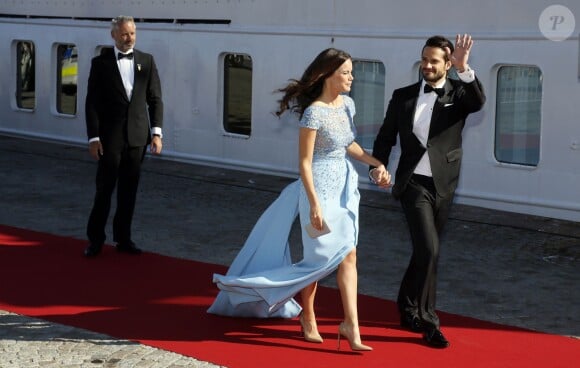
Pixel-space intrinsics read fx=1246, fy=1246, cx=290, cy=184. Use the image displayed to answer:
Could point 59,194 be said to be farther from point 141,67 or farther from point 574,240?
point 574,240

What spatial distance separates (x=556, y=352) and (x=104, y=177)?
4.27 metres

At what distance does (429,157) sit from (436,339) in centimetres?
112

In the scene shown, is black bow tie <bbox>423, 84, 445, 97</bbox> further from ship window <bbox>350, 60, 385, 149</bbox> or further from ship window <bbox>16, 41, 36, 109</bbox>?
ship window <bbox>16, 41, 36, 109</bbox>

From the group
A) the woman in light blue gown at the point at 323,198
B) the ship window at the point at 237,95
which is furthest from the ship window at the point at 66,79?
the woman in light blue gown at the point at 323,198

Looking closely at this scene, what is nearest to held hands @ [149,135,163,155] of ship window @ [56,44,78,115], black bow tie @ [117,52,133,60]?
black bow tie @ [117,52,133,60]

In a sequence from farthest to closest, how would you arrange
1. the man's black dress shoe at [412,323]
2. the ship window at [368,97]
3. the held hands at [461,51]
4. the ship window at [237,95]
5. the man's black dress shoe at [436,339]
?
1. the ship window at [237,95]
2. the ship window at [368,97]
3. the man's black dress shoe at [412,323]
4. the man's black dress shoe at [436,339]
5. the held hands at [461,51]

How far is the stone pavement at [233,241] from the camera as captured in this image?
7.74 m

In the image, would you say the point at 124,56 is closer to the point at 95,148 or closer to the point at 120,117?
the point at 120,117

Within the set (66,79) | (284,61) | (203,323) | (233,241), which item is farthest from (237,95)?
(203,323)

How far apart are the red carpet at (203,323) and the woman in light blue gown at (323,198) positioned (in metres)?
0.26

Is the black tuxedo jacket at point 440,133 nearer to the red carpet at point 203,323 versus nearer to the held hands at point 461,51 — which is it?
the held hands at point 461,51

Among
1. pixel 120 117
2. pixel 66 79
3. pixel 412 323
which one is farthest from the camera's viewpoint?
pixel 66 79

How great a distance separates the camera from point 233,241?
1142 centimetres

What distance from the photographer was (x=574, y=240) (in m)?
11.5
